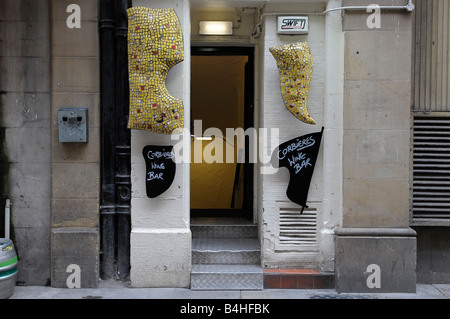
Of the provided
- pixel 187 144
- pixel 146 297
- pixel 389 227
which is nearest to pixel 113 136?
pixel 187 144

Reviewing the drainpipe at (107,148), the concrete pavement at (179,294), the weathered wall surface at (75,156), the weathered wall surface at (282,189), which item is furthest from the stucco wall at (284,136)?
the weathered wall surface at (75,156)

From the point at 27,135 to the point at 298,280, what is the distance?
4.86 metres

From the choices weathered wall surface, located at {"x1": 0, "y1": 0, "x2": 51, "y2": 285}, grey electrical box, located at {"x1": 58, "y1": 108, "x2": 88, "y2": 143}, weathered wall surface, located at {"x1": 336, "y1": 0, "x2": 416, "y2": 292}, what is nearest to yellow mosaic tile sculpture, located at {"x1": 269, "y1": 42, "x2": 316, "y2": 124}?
weathered wall surface, located at {"x1": 336, "y1": 0, "x2": 416, "y2": 292}

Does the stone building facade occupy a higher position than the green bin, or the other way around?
the stone building facade

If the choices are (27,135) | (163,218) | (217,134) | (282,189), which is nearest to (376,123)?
(282,189)

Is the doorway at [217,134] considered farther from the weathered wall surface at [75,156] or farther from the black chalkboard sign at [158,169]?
the weathered wall surface at [75,156]

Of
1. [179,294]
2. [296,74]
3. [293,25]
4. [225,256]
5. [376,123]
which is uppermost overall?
[293,25]

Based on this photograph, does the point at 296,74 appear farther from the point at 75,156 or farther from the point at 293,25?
the point at 75,156

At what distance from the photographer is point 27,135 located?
629 cm

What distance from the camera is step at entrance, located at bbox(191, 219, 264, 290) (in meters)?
6.18

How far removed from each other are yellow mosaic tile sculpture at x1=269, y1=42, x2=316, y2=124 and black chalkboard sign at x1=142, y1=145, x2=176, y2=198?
79.5 inches

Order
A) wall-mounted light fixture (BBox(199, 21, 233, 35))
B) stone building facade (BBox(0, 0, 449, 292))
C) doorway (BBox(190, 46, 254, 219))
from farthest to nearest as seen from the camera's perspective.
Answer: doorway (BBox(190, 46, 254, 219))
wall-mounted light fixture (BBox(199, 21, 233, 35))
stone building facade (BBox(0, 0, 449, 292))

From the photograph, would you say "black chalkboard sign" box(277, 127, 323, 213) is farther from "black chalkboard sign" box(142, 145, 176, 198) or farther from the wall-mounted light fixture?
the wall-mounted light fixture

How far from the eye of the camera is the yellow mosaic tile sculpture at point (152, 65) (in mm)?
5844
